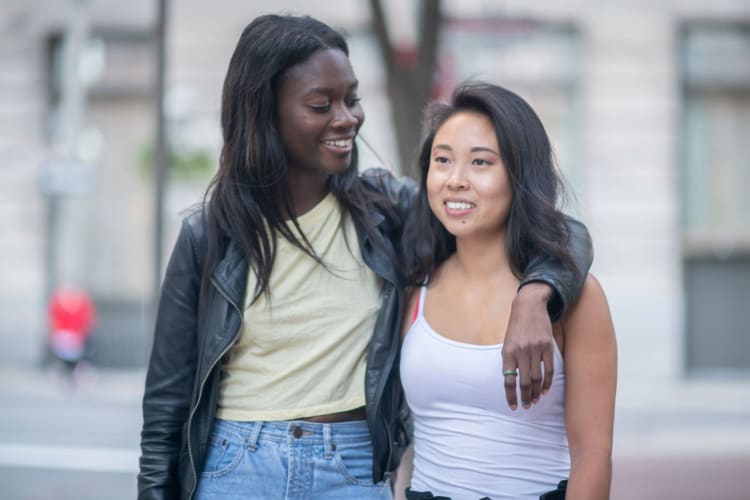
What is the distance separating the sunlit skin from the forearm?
3.18 ft

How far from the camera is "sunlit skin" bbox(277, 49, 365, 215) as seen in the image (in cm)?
280

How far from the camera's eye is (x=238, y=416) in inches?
110

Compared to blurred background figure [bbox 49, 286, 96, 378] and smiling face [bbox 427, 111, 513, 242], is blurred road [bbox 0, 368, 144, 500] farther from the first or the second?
smiling face [bbox 427, 111, 513, 242]

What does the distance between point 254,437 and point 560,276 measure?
876mm

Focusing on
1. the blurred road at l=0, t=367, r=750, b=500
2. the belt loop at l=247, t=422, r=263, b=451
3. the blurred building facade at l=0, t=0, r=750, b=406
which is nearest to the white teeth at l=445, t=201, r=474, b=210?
the belt loop at l=247, t=422, r=263, b=451

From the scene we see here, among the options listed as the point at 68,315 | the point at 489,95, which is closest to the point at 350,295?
the point at 489,95

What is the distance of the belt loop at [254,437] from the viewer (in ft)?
8.98

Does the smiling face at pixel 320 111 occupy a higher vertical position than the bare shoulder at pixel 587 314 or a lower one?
higher

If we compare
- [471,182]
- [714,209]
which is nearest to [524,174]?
[471,182]

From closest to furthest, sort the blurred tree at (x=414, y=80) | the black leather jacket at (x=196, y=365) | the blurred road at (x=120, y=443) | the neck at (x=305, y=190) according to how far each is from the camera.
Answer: the black leather jacket at (x=196, y=365), the neck at (x=305, y=190), the blurred tree at (x=414, y=80), the blurred road at (x=120, y=443)

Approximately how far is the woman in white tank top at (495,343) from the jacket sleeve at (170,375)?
0.58 meters

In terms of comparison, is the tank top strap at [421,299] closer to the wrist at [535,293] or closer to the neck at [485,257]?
the neck at [485,257]

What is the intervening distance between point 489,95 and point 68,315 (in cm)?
1018

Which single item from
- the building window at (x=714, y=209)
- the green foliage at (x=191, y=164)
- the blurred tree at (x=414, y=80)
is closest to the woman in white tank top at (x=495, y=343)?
the blurred tree at (x=414, y=80)
